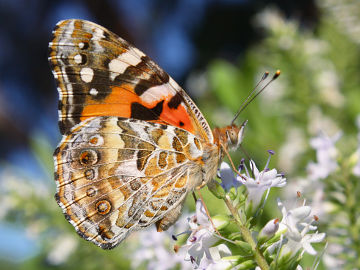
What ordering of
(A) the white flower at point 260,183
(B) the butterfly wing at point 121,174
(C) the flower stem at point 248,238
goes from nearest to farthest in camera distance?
(C) the flower stem at point 248,238, (A) the white flower at point 260,183, (B) the butterfly wing at point 121,174

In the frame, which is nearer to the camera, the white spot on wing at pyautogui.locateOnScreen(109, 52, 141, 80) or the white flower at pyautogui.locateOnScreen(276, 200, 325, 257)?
the white flower at pyautogui.locateOnScreen(276, 200, 325, 257)

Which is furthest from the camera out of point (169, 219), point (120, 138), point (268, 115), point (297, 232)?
point (268, 115)

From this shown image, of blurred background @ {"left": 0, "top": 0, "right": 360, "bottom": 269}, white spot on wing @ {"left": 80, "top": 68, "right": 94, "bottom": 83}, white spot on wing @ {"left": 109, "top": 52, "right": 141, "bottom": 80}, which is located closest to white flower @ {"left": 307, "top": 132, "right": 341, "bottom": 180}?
blurred background @ {"left": 0, "top": 0, "right": 360, "bottom": 269}

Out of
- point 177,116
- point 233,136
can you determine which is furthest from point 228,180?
point 177,116

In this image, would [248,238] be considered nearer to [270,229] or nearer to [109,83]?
[270,229]

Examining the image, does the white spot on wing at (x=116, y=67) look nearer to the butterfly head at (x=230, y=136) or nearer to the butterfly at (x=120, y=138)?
the butterfly at (x=120, y=138)

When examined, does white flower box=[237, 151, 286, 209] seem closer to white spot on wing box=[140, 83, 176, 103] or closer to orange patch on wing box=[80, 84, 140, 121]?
white spot on wing box=[140, 83, 176, 103]

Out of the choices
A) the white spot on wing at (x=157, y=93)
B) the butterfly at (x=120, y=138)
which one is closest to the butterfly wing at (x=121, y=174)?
the butterfly at (x=120, y=138)

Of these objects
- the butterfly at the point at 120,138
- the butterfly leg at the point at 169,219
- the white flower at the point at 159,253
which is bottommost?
the white flower at the point at 159,253
